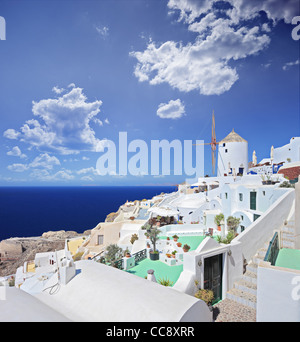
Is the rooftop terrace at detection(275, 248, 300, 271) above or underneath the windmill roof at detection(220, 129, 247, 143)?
underneath

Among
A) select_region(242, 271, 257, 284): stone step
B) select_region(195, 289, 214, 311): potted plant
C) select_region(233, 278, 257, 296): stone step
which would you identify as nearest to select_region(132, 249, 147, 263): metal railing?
select_region(195, 289, 214, 311): potted plant

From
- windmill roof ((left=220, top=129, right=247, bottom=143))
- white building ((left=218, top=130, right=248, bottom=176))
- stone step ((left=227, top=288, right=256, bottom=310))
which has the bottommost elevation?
stone step ((left=227, top=288, right=256, bottom=310))

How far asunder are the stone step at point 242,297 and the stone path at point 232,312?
142 millimetres

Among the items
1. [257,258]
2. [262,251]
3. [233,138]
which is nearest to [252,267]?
[257,258]

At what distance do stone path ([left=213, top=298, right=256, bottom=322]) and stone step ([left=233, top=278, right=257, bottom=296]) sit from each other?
75cm

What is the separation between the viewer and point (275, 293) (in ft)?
19.4

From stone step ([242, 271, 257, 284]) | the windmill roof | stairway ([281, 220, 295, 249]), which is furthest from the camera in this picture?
the windmill roof

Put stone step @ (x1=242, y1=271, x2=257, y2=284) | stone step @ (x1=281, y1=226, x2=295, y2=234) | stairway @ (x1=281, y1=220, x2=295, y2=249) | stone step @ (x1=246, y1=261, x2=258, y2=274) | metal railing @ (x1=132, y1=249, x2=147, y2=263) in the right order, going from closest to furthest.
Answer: stone step @ (x1=242, y1=271, x2=257, y2=284)
stone step @ (x1=246, y1=261, x2=258, y2=274)
stairway @ (x1=281, y1=220, x2=295, y2=249)
stone step @ (x1=281, y1=226, x2=295, y2=234)
metal railing @ (x1=132, y1=249, x2=147, y2=263)

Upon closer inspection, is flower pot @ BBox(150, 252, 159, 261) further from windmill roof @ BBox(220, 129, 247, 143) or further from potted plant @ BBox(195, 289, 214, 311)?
windmill roof @ BBox(220, 129, 247, 143)

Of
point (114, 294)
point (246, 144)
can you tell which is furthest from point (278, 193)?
point (246, 144)

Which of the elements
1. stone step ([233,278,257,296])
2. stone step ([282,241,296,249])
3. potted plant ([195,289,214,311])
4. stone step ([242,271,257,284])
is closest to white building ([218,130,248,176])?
stone step ([282,241,296,249])

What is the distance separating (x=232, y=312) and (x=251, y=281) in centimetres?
197

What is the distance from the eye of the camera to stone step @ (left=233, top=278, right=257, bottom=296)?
26.9ft

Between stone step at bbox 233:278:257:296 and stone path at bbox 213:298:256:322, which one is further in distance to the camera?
stone step at bbox 233:278:257:296
